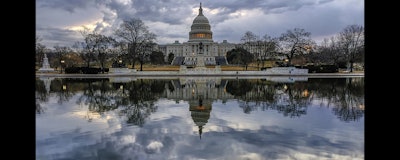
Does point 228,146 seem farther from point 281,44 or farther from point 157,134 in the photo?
point 281,44

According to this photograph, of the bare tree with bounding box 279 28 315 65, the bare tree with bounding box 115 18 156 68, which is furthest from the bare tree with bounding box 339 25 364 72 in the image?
the bare tree with bounding box 115 18 156 68

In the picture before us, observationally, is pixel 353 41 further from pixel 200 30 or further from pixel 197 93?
pixel 200 30

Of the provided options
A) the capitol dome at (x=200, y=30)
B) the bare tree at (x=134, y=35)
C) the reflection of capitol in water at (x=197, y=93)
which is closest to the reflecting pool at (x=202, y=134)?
the reflection of capitol in water at (x=197, y=93)

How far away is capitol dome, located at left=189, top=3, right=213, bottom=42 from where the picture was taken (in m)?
134

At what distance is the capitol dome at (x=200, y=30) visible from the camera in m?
134

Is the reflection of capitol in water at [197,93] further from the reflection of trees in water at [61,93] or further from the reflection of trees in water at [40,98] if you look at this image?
the reflection of trees in water at [40,98]

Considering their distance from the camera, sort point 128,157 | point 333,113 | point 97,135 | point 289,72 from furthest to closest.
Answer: point 289,72, point 333,113, point 97,135, point 128,157

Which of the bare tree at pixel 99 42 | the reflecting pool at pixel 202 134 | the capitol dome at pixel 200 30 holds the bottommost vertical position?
the reflecting pool at pixel 202 134

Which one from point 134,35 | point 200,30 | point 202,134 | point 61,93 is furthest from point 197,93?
point 200,30

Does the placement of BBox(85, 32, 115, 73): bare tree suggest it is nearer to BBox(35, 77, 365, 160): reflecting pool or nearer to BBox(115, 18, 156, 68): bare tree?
BBox(115, 18, 156, 68): bare tree

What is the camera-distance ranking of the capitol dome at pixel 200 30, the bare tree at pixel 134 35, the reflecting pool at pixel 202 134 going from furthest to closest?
the capitol dome at pixel 200 30 → the bare tree at pixel 134 35 → the reflecting pool at pixel 202 134

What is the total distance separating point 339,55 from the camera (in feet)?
237

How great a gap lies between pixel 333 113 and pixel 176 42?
506 ft
